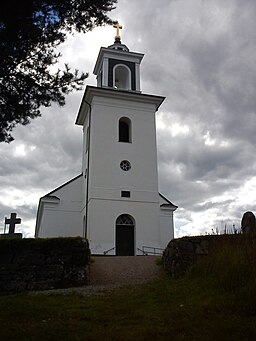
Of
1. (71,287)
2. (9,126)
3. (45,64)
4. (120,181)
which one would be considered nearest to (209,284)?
(71,287)

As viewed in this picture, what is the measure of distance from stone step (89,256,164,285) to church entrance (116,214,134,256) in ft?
19.0

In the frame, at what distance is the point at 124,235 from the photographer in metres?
20.4

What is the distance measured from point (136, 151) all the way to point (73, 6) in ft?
50.2

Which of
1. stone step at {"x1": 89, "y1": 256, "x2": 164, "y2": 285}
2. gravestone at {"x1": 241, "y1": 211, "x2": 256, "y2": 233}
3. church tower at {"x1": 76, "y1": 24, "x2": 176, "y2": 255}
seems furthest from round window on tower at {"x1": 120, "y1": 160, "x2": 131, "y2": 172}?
gravestone at {"x1": 241, "y1": 211, "x2": 256, "y2": 233}

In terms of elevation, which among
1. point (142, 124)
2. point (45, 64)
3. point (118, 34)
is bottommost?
point (45, 64)

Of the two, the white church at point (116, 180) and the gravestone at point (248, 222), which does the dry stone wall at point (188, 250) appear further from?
the white church at point (116, 180)

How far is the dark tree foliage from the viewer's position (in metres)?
6.45

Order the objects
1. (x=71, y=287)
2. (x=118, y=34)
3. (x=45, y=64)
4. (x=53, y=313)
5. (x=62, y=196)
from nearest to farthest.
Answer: (x=53, y=313) → (x=45, y=64) → (x=71, y=287) → (x=62, y=196) → (x=118, y=34)

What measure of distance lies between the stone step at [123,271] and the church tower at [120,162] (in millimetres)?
5760

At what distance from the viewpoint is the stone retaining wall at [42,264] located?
1013cm

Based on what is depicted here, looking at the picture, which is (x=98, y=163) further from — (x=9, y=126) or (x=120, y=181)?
(x=9, y=126)

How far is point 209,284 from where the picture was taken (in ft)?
23.9

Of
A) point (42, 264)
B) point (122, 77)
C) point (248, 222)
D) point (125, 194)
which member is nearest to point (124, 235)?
point (125, 194)

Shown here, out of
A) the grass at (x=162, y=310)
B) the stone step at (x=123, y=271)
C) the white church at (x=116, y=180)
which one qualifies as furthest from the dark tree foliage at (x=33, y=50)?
the white church at (x=116, y=180)
